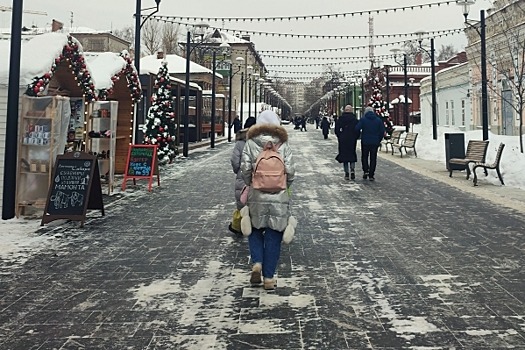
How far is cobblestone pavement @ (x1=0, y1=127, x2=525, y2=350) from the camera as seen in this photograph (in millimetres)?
3850

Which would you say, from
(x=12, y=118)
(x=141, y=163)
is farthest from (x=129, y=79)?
(x=12, y=118)

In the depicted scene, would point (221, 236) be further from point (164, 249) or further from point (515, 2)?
point (515, 2)

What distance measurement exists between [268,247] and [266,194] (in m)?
0.49

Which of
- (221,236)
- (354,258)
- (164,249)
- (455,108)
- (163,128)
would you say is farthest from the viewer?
(455,108)

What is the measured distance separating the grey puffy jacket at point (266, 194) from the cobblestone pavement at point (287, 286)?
657 mm

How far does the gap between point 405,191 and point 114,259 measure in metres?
7.42

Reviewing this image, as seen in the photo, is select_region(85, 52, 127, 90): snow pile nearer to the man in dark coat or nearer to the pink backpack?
the man in dark coat

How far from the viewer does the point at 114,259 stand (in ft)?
20.1

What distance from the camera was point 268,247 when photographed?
16.2 feet

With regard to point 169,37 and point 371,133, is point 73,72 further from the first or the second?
point 169,37

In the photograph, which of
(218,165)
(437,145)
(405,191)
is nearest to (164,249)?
(405,191)

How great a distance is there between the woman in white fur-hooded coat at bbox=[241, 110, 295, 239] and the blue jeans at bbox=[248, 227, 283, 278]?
4.0 inches

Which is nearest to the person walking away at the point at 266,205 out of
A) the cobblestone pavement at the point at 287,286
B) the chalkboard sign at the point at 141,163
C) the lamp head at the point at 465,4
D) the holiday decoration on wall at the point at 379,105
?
the cobblestone pavement at the point at 287,286

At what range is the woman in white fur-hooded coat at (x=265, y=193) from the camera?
4867mm
